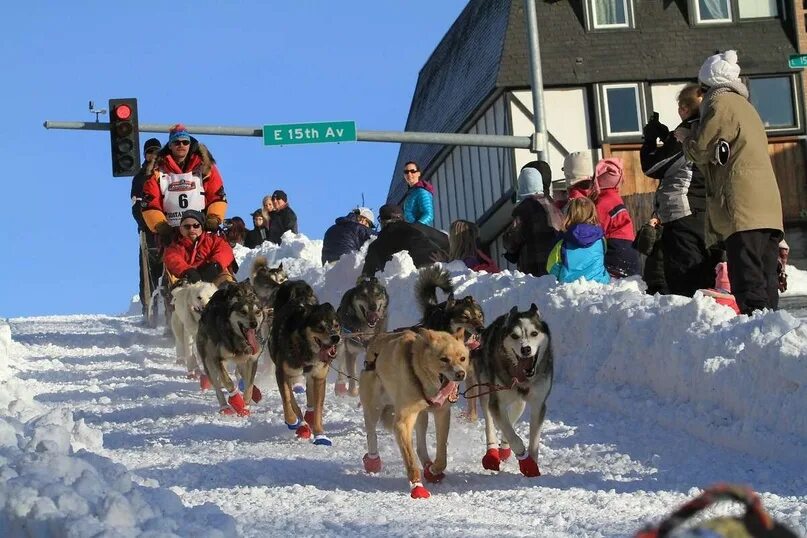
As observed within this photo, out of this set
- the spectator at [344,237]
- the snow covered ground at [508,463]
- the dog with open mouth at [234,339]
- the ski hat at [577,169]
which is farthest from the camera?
the spectator at [344,237]

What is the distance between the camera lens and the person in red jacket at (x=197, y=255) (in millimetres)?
14070

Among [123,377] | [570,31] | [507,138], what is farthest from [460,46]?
[123,377]

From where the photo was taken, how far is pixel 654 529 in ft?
8.79

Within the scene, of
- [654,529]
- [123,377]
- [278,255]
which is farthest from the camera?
[278,255]

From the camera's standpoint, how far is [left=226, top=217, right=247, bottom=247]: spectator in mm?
25906

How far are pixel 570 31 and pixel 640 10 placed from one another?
6.30ft

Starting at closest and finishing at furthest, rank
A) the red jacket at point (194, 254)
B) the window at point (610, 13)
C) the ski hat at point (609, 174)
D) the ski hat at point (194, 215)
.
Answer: the ski hat at point (609, 174) → the ski hat at point (194, 215) → the red jacket at point (194, 254) → the window at point (610, 13)

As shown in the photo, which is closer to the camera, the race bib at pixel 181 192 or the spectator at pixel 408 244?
the race bib at pixel 181 192

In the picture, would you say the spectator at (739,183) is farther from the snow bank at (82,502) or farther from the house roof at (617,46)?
the house roof at (617,46)

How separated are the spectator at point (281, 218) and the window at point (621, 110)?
11100 millimetres

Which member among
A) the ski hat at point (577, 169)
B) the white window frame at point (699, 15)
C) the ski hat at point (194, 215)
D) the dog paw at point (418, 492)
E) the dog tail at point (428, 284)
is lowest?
the dog paw at point (418, 492)

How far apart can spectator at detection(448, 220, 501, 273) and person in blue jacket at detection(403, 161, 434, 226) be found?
134cm

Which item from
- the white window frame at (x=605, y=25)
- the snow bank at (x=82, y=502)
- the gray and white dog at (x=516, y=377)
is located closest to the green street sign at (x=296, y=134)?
the gray and white dog at (x=516, y=377)

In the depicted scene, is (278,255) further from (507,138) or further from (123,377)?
(123,377)
